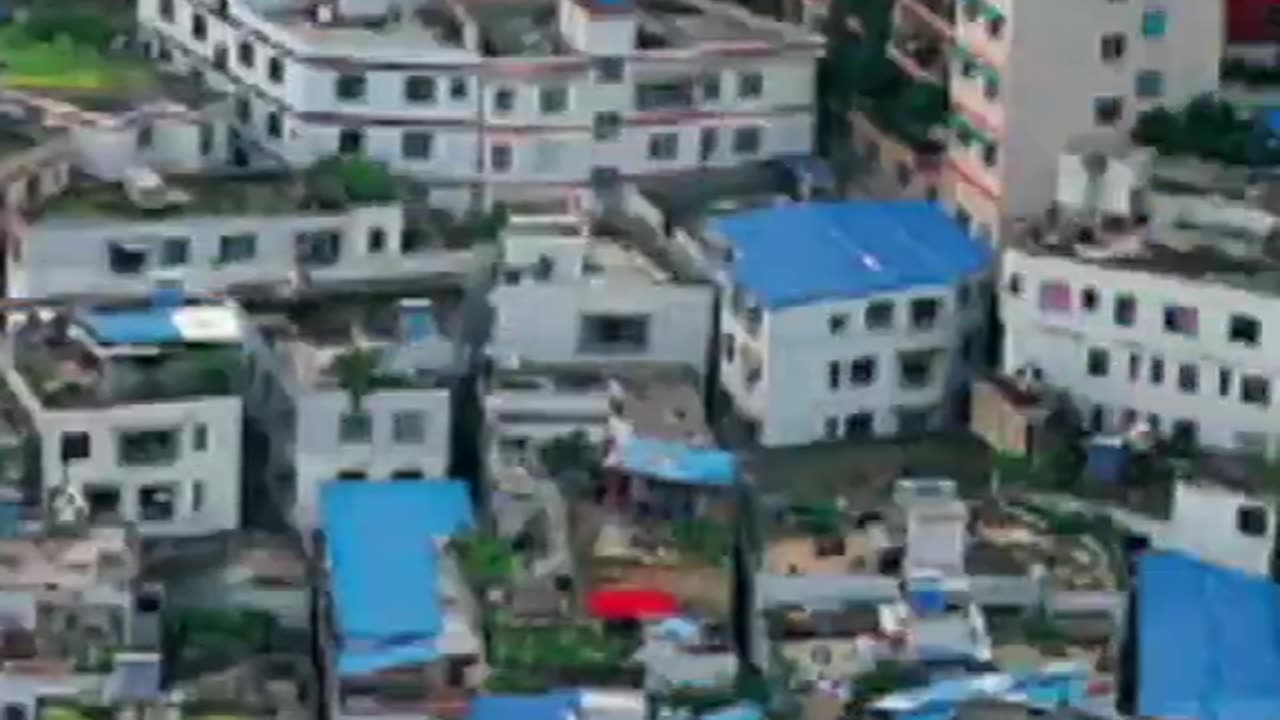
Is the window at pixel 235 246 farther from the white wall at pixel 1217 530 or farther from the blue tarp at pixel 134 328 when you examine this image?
the white wall at pixel 1217 530

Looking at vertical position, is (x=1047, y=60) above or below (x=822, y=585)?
above

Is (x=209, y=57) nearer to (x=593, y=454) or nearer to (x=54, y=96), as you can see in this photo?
(x=54, y=96)

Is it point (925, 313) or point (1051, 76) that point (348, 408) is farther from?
point (1051, 76)

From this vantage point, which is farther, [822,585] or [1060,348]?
[1060,348]

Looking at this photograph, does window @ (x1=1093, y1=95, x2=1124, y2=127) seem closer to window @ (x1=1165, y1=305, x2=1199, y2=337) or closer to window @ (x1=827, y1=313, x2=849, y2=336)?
window @ (x1=1165, y1=305, x2=1199, y2=337)

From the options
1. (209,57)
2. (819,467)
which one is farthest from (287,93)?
(819,467)

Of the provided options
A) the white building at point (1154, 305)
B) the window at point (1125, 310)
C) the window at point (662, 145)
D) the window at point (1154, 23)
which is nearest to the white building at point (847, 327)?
the white building at point (1154, 305)

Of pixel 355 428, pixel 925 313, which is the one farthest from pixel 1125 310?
pixel 355 428

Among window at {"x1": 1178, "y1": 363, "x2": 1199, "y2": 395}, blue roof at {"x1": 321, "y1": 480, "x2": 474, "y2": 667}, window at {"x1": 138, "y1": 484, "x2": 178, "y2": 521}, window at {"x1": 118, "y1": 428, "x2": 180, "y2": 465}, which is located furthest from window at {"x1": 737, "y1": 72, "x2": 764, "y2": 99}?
window at {"x1": 138, "y1": 484, "x2": 178, "y2": 521}
